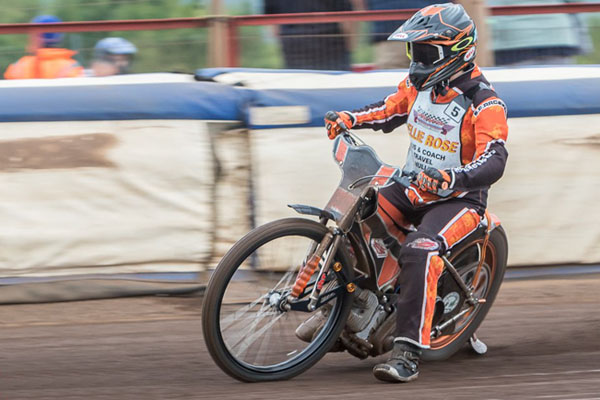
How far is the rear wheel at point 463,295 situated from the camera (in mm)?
5145

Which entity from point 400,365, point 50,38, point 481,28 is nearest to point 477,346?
point 400,365

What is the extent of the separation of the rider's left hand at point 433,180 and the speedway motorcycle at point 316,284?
4.4 inches

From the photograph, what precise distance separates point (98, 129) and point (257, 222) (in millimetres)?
1218

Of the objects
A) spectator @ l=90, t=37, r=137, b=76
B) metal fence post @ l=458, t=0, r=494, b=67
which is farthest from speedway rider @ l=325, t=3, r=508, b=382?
spectator @ l=90, t=37, r=137, b=76

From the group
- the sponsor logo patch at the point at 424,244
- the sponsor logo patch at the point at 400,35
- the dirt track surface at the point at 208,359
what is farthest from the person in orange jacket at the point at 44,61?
the sponsor logo patch at the point at 424,244

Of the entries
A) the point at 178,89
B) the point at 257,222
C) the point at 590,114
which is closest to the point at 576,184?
the point at 590,114

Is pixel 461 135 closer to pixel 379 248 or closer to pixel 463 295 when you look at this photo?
pixel 379 248

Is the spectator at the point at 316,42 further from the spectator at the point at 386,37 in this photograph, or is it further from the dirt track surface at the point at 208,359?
the dirt track surface at the point at 208,359

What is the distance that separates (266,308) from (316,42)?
3.34 metres

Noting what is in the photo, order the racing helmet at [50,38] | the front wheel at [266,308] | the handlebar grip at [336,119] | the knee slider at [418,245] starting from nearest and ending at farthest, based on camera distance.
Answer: the front wheel at [266,308]
the knee slider at [418,245]
the handlebar grip at [336,119]
the racing helmet at [50,38]

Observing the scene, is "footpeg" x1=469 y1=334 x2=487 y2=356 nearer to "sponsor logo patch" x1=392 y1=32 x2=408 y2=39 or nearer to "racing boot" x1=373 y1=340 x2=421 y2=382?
"racing boot" x1=373 y1=340 x2=421 y2=382

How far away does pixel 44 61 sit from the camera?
756cm

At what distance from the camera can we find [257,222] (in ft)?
21.9

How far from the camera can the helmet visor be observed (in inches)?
189
